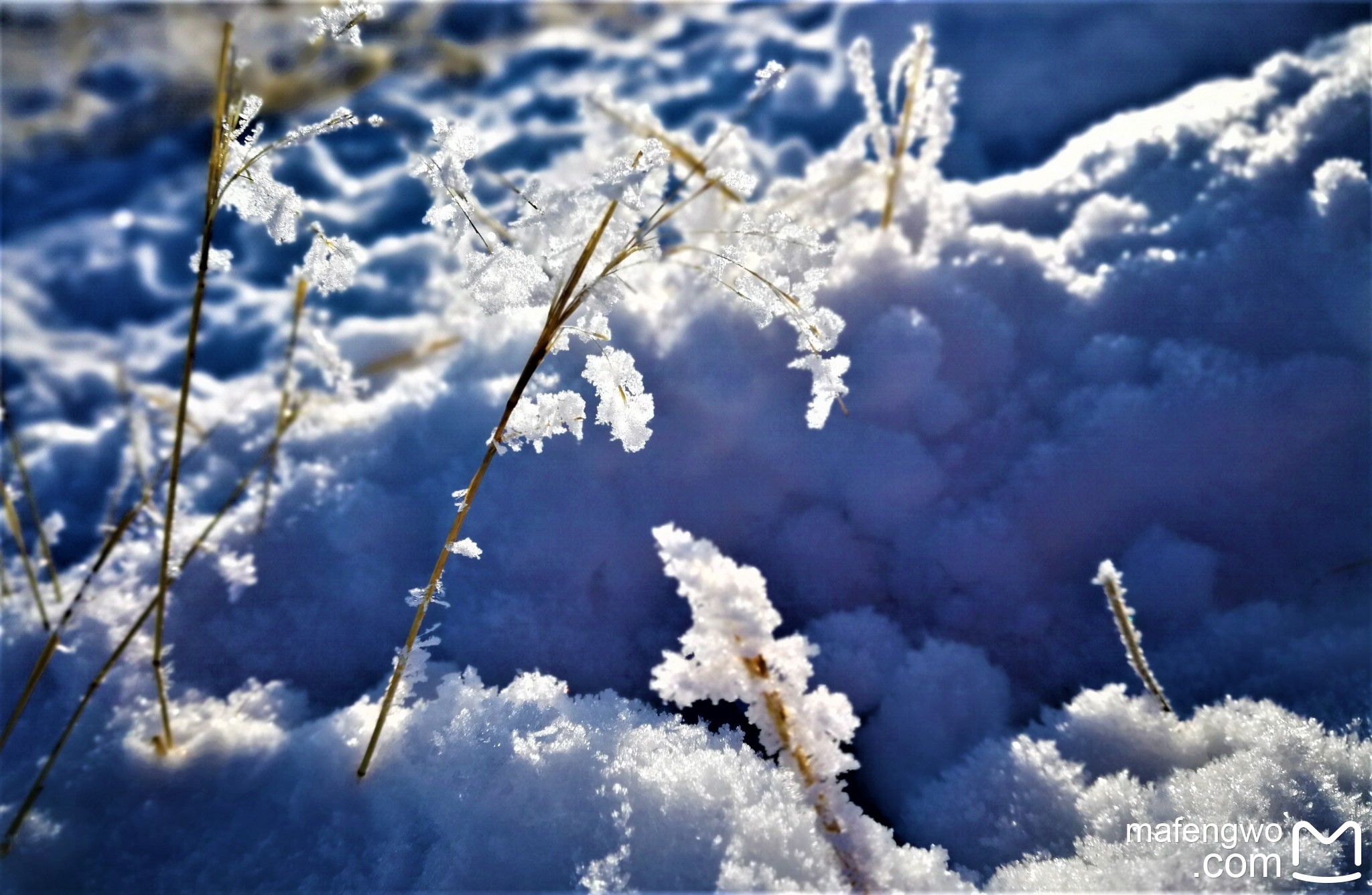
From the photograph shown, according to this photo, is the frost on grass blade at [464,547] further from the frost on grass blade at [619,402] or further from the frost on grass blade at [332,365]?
the frost on grass blade at [332,365]

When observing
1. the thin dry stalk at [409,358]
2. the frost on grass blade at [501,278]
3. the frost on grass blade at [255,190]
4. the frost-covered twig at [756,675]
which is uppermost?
the thin dry stalk at [409,358]

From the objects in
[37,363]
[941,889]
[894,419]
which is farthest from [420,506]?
[37,363]

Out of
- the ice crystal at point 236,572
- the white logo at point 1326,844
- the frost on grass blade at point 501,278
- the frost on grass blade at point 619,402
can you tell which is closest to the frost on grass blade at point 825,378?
the frost on grass blade at point 619,402

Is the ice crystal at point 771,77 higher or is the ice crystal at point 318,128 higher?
the ice crystal at point 771,77

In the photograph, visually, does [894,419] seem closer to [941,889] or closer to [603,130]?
[941,889]

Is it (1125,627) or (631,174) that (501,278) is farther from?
(1125,627)

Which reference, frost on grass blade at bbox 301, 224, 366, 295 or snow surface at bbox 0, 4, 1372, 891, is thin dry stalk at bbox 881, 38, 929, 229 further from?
frost on grass blade at bbox 301, 224, 366, 295
